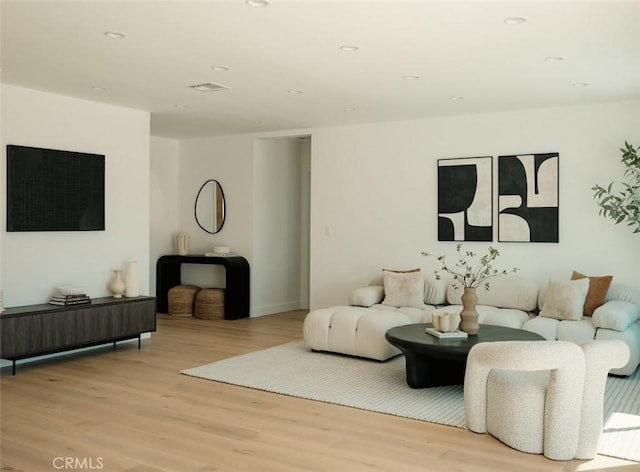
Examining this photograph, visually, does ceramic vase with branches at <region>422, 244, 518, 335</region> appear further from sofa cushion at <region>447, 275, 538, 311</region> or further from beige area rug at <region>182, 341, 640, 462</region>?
beige area rug at <region>182, 341, 640, 462</region>

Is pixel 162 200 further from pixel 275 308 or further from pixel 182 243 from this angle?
pixel 275 308

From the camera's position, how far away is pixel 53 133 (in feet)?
19.6

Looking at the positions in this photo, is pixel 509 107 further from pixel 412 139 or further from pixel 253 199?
pixel 253 199

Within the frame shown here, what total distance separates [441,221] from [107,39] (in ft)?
14.1

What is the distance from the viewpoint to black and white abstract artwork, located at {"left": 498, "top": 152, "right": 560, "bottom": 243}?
21.6 feet

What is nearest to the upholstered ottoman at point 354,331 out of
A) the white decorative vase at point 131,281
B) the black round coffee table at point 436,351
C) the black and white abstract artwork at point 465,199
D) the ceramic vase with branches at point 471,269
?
the black round coffee table at point 436,351

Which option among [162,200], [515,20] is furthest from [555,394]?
[162,200]

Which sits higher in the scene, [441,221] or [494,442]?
[441,221]

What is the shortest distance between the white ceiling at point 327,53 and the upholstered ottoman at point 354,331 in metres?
2.11

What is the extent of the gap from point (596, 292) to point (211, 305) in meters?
4.78

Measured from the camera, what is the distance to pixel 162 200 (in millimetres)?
9172

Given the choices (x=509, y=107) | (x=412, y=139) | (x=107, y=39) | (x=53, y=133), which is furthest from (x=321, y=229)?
(x=107, y=39)

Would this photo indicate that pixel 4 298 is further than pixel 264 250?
No
